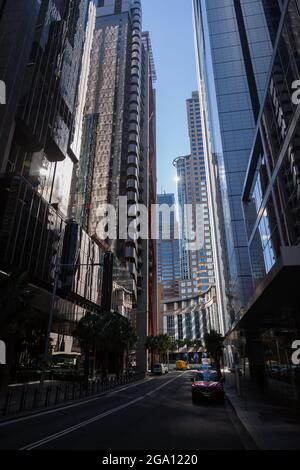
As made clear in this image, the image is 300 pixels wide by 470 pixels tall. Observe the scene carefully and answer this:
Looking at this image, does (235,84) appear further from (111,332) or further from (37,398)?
(37,398)

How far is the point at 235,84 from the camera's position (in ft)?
253

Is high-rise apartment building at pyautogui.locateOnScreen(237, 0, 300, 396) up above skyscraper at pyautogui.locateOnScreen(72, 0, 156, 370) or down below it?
below

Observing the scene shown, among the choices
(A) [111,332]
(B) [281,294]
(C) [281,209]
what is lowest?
(B) [281,294]

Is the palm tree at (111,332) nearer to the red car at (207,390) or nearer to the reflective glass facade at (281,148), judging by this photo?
the red car at (207,390)

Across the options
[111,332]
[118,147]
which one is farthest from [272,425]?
[118,147]

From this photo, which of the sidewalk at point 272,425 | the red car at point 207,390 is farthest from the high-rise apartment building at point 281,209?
the sidewalk at point 272,425

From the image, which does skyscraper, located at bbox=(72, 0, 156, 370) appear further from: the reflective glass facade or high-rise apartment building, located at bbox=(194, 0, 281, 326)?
the reflective glass facade

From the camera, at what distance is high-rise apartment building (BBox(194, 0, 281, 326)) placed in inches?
2638

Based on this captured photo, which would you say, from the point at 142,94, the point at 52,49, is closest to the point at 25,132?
the point at 52,49

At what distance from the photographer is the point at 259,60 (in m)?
76.0

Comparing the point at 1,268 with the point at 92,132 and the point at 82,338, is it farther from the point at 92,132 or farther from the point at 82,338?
the point at 92,132

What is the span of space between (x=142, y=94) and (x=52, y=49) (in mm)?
78447

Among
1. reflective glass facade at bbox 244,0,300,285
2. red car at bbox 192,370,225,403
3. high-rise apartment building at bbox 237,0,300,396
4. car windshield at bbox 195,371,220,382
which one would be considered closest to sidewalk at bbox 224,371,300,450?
red car at bbox 192,370,225,403
